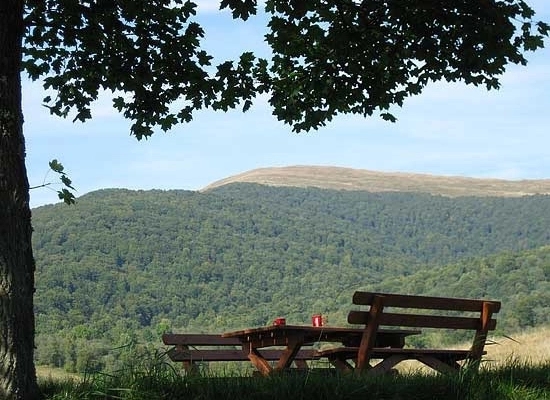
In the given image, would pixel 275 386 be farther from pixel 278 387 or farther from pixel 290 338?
pixel 290 338

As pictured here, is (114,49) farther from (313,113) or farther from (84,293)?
(84,293)

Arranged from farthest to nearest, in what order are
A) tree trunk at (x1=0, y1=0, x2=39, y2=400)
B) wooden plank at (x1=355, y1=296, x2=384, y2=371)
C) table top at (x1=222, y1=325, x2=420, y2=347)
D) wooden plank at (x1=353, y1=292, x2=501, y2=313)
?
table top at (x1=222, y1=325, x2=420, y2=347)
wooden plank at (x1=355, y1=296, x2=384, y2=371)
wooden plank at (x1=353, y1=292, x2=501, y2=313)
tree trunk at (x1=0, y1=0, x2=39, y2=400)

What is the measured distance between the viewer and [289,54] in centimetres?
920

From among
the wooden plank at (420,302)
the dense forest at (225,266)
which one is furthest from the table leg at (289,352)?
the dense forest at (225,266)

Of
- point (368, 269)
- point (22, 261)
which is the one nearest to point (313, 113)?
point (22, 261)

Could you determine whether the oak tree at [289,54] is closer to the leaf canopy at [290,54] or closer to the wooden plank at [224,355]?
the leaf canopy at [290,54]

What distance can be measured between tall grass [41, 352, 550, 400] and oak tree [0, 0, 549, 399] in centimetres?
317

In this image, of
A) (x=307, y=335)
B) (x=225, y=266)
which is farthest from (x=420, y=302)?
(x=225, y=266)

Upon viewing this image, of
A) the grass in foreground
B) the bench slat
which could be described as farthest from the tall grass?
the bench slat

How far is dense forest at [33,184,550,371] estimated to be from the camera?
8606 cm

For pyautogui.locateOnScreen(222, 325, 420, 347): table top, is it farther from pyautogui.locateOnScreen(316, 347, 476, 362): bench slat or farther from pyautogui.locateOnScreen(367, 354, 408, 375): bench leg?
pyautogui.locateOnScreen(367, 354, 408, 375): bench leg

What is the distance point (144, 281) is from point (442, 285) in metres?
40.9

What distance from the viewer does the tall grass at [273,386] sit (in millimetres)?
5125

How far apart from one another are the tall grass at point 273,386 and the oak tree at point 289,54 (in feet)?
10.4
